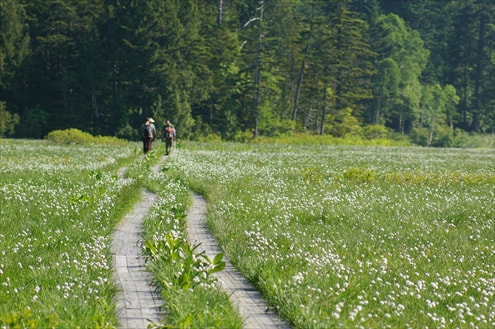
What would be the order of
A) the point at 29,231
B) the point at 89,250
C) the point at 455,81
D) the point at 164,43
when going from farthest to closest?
the point at 455,81
the point at 164,43
the point at 29,231
the point at 89,250

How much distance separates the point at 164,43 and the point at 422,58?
5994cm

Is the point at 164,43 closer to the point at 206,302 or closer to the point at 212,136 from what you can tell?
the point at 212,136

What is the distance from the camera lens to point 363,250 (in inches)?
355

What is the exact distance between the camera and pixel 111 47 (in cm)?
6081

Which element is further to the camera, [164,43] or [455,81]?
[455,81]

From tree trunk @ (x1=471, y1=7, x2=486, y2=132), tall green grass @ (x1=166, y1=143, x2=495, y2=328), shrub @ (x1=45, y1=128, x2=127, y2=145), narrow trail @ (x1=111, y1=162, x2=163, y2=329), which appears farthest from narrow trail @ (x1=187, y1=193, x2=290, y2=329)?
tree trunk @ (x1=471, y1=7, x2=486, y2=132)

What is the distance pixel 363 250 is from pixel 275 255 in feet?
5.39

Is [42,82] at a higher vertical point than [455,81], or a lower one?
lower

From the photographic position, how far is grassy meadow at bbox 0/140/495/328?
19.4 feet

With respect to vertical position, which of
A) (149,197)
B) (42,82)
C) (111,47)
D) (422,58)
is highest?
(422,58)

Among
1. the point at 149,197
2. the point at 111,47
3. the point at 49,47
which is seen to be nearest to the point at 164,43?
the point at 111,47

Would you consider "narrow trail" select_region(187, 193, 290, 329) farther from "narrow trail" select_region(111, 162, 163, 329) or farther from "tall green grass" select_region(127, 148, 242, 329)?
"narrow trail" select_region(111, 162, 163, 329)

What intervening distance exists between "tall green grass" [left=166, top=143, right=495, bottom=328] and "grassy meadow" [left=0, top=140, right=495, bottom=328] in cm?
3

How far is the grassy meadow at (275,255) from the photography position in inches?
233
